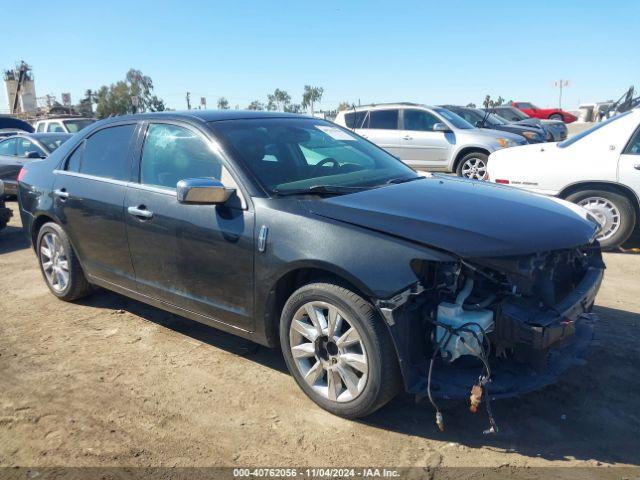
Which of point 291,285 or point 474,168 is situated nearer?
point 291,285

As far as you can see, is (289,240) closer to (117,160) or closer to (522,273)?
(522,273)

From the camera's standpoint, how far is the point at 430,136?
36.8 ft

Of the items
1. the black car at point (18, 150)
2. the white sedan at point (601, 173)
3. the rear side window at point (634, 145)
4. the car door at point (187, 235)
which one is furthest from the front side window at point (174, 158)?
the black car at point (18, 150)

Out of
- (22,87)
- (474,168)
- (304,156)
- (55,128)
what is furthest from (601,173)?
(22,87)

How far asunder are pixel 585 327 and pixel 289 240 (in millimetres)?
1891

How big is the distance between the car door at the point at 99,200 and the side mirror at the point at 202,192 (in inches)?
41.0

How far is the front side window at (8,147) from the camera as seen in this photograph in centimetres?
1080

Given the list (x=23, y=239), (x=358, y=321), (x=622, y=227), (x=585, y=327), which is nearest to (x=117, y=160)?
(x=358, y=321)

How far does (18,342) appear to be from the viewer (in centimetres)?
421

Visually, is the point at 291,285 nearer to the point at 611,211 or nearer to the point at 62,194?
Answer: the point at 62,194

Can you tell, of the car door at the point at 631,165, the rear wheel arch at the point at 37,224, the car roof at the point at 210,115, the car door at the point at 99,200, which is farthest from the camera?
the car door at the point at 631,165

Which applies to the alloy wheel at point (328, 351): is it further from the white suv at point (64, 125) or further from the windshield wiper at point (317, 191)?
the white suv at point (64, 125)

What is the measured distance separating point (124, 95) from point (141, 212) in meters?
70.1

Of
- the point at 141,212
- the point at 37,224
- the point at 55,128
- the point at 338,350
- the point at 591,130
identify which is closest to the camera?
the point at 338,350
